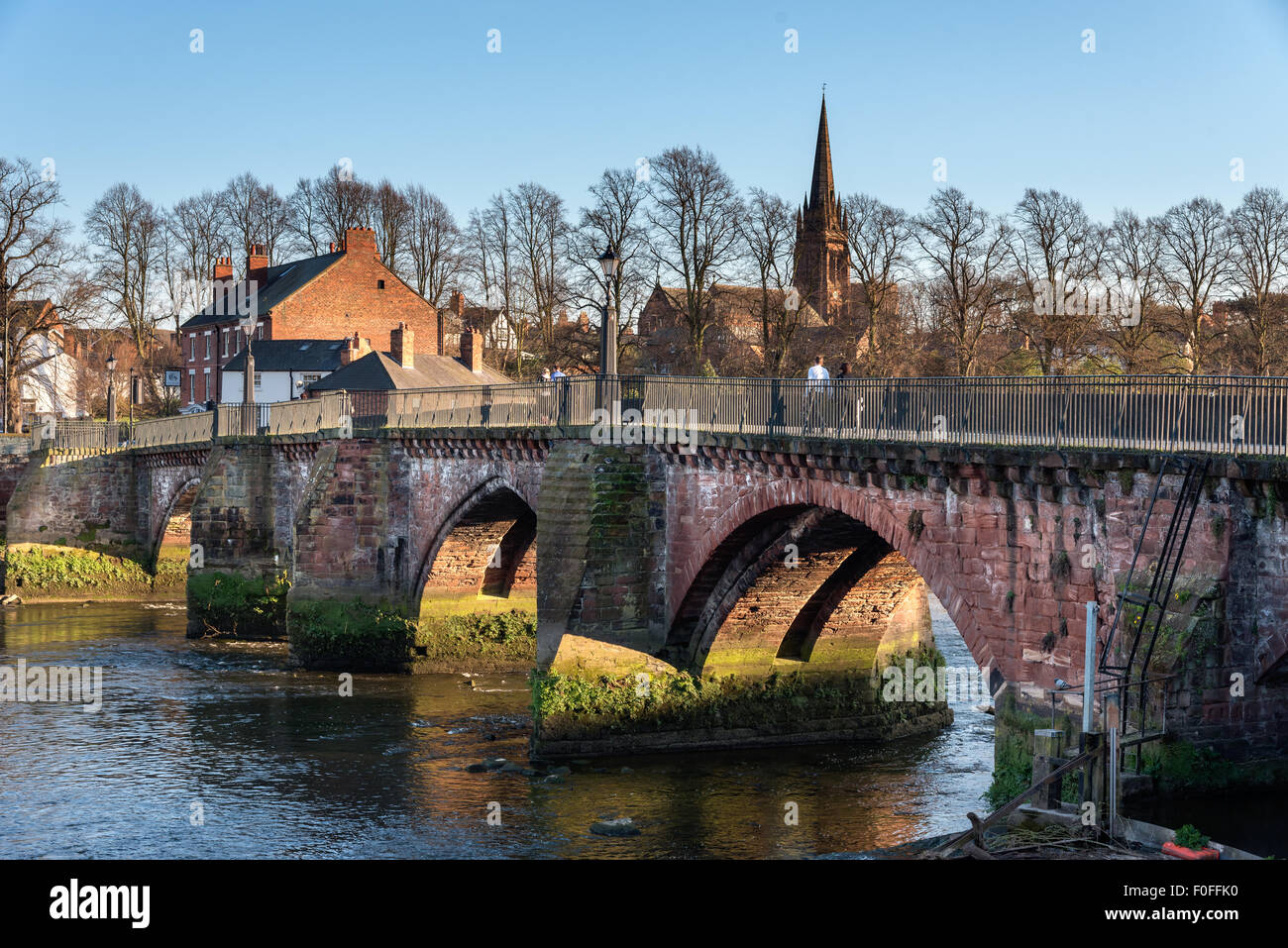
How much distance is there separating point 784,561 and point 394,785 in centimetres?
722

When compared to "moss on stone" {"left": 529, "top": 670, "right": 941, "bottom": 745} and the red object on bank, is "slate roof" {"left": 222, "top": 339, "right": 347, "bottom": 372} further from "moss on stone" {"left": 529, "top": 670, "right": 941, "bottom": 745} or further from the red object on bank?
the red object on bank

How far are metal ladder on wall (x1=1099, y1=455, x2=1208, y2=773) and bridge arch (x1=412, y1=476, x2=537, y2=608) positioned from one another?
58.4ft

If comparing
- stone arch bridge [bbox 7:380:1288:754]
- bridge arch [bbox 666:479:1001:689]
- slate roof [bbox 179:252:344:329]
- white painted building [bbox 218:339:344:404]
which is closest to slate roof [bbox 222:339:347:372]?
white painted building [bbox 218:339:344:404]

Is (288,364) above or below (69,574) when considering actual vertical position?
above

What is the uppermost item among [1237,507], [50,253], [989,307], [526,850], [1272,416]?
[50,253]

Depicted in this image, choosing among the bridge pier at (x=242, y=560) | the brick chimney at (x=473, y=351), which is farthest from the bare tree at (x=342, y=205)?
the bridge pier at (x=242, y=560)

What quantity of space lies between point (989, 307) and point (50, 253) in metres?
38.6

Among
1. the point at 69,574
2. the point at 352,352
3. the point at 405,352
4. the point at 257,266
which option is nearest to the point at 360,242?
the point at 257,266

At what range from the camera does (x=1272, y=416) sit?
13516mm

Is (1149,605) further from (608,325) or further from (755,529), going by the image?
(608,325)

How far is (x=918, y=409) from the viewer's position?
18406 mm

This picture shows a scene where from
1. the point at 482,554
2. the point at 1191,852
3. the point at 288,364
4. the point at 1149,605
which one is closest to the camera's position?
the point at 1191,852

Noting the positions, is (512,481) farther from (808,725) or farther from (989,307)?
(989,307)
